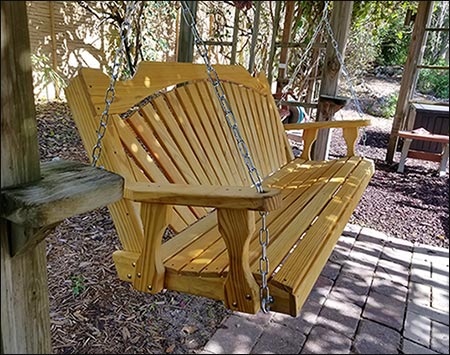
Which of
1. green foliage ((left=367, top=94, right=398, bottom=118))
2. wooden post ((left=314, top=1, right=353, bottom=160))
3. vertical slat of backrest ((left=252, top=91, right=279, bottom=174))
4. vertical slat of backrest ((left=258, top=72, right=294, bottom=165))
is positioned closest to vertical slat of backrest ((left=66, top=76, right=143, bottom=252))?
vertical slat of backrest ((left=252, top=91, right=279, bottom=174))

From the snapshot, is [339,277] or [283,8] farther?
[283,8]

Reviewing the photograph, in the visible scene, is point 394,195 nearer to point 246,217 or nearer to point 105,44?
point 246,217

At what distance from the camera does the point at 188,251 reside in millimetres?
1391

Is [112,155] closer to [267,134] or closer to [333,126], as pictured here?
Result: [267,134]

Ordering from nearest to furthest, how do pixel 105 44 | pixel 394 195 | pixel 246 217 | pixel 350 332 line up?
pixel 246 217 → pixel 350 332 → pixel 394 195 → pixel 105 44

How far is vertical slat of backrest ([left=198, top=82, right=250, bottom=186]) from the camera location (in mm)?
1958

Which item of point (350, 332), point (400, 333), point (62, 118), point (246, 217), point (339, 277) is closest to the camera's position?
point (246, 217)

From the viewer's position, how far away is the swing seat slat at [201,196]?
3.60ft

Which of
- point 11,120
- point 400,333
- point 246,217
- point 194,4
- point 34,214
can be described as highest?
point 194,4

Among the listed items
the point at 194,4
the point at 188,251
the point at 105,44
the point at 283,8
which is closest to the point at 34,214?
the point at 188,251

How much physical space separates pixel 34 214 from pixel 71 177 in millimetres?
144

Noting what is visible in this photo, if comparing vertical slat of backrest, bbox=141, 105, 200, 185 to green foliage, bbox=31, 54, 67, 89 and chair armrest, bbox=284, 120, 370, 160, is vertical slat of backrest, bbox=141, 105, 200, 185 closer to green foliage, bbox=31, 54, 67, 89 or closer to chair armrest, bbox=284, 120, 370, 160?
chair armrest, bbox=284, 120, 370, 160

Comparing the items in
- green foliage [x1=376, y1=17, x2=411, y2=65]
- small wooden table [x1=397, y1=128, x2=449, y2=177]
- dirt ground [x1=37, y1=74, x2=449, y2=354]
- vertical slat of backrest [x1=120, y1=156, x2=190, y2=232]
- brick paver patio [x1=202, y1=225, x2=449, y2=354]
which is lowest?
dirt ground [x1=37, y1=74, x2=449, y2=354]

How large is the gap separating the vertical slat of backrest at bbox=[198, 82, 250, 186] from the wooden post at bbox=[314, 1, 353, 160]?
1264mm
